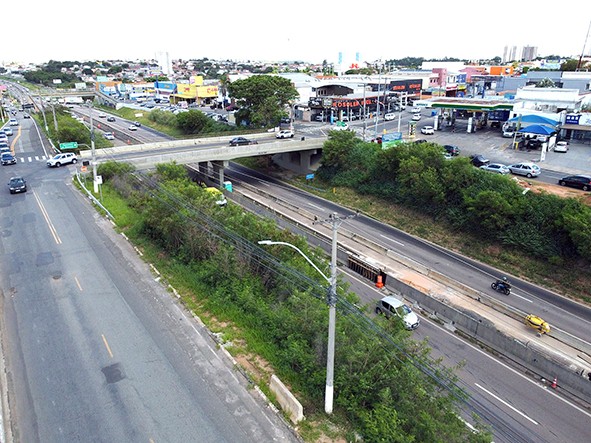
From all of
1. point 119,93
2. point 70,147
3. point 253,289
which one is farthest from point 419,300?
point 119,93

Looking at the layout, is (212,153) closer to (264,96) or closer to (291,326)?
(264,96)

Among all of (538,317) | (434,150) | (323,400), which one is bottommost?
(538,317)

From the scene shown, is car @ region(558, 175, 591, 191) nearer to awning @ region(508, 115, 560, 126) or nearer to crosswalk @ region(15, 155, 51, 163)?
awning @ region(508, 115, 560, 126)

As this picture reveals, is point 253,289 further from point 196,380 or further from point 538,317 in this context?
point 538,317

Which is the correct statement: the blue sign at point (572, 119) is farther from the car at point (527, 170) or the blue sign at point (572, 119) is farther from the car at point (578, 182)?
the car at point (578, 182)

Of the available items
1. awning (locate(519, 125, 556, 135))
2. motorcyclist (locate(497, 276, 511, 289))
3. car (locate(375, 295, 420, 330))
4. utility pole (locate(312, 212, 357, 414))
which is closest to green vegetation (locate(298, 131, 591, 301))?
motorcyclist (locate(497, 276, 511, 289))

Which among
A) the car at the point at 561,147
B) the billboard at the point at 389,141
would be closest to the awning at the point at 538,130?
the car at the point at 561,147
